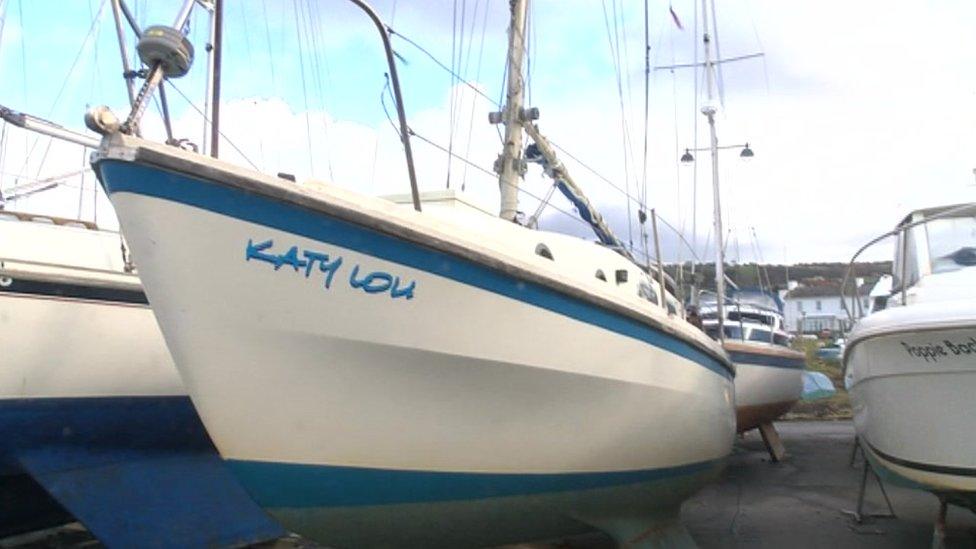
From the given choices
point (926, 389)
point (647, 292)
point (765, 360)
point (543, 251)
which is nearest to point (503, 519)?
point (543, 251)

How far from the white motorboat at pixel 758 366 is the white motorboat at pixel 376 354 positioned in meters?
5.60

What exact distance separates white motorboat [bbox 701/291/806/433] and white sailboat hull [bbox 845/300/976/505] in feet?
13.7

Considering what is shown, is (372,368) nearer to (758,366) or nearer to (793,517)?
(793,517)

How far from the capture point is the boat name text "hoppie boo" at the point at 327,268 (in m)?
3.53

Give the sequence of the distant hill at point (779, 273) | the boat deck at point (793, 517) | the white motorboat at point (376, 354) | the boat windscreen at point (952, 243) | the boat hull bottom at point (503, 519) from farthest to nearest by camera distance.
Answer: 1. the distant hill at point (779, 273)
2. the boat deck at point (793, 517)
3. the boat windscreen at point (952, 243)
4. the boat hull bottom at point (503, 519)
5. the white motorboat at point (376, 354)

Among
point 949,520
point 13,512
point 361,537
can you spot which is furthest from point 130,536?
point 949,520

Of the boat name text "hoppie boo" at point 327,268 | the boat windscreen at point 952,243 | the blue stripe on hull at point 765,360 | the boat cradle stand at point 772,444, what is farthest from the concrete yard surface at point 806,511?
the boat name text "hoppie boo" at point 327,268

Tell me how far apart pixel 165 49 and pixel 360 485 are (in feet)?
7.03

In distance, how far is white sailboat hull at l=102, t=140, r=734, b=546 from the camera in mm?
3518

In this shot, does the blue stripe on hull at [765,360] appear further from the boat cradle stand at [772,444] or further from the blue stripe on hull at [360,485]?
the blue stripe on hull at [360,485]

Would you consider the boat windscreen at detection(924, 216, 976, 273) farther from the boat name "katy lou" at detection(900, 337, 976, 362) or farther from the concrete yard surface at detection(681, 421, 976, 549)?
the concrete yard surface at detection(681, 421, 976, 549)

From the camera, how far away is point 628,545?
5.18 m

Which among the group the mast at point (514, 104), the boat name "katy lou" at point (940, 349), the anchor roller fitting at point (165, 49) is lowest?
the boat name "katy lou" at point (940, 349)

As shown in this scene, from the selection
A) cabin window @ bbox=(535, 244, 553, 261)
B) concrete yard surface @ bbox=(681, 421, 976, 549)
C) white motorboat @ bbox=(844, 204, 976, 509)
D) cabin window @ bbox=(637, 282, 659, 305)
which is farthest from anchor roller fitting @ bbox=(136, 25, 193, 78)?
concrete yard surface @ bbox=(681, 421, 976, 549)
